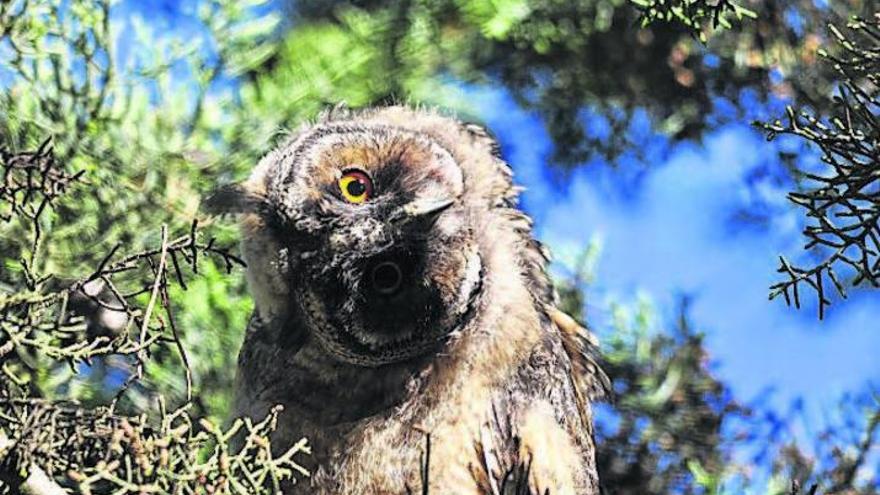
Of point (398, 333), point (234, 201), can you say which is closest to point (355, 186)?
point (398, 333)

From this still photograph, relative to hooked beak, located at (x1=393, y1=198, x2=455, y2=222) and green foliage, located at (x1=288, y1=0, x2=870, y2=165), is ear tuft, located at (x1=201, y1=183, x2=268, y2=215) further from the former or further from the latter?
green foliage, located at (x1=288, y1=0, x2=870, y2=165)

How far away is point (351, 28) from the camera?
123 inches

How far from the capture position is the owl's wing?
7.94ft

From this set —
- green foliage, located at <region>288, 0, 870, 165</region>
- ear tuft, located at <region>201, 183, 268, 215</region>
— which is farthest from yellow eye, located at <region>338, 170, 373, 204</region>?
green foliage, located at <region>288, 0, 870, 165</region>

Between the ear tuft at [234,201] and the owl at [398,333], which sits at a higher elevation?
the ear tuft at [234,201]

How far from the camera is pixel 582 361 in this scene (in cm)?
244

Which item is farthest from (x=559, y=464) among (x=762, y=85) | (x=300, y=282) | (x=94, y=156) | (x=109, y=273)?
(x=762, y=85)

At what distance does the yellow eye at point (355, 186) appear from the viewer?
2098 mm

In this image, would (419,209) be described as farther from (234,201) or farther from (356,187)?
(234,201)

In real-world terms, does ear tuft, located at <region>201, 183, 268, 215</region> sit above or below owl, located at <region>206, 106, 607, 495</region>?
above

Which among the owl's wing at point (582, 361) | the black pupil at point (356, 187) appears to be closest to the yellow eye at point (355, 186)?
the black pupil at point (356, 187)

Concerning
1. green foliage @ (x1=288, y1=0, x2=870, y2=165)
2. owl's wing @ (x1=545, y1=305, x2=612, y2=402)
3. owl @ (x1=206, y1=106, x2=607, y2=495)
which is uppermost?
green foliage @ (x1=288, y1=0, x2=870, y2=165)

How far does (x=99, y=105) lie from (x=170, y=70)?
20 centimetres

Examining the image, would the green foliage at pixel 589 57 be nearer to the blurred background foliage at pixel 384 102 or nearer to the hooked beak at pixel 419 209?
the blurred background foliage at pixel 384 102
